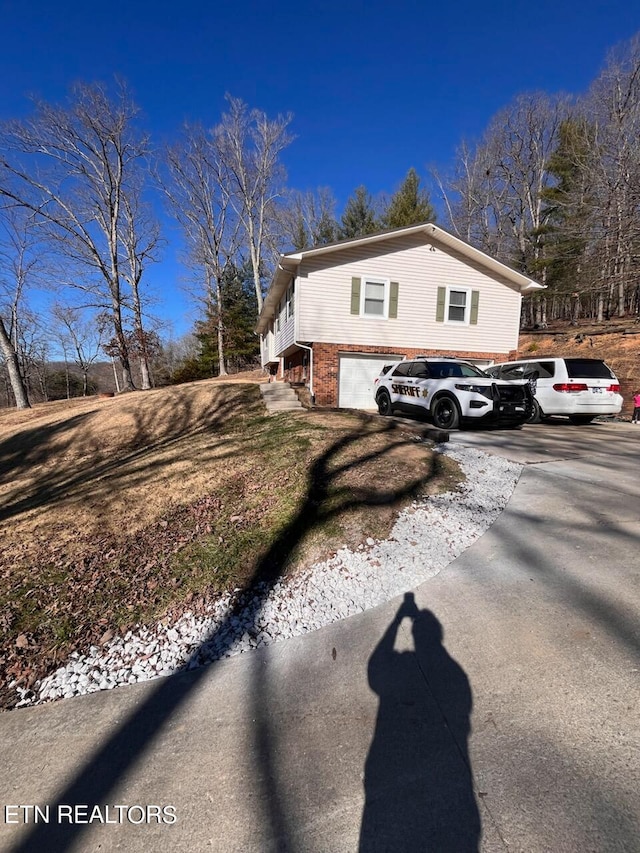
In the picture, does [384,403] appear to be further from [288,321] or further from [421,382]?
[288,321]

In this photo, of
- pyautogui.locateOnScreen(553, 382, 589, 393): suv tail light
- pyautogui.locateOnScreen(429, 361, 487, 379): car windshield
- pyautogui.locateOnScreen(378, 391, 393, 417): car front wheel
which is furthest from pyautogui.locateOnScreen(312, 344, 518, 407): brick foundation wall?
pyautogui.locateOnScreen(553, 382, 589, 393): suv tail light

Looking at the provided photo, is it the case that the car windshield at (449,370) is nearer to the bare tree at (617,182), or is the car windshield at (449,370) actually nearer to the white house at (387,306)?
the white house at (387,306)

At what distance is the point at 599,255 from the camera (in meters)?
14.2

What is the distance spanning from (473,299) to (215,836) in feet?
48.7

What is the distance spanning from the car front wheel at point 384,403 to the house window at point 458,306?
519 cm

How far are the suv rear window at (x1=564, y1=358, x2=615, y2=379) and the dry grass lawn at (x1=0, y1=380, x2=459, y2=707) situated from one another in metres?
4.64

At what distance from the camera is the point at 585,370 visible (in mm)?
8156

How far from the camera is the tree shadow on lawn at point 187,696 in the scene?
139cm

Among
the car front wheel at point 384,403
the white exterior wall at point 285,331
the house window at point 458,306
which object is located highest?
the house window at point 458,306

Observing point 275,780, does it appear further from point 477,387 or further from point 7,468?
point 7,468

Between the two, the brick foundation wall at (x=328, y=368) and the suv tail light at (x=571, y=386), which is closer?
the suv tail light at (x=571, y=386)

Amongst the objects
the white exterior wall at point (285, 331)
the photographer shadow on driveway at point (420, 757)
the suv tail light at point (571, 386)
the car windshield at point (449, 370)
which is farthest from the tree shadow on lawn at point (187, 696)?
the white exterior wall at point (285, 331)

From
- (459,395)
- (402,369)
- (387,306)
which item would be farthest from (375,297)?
(459,395)

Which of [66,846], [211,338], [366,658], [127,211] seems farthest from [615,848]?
[211,338]
